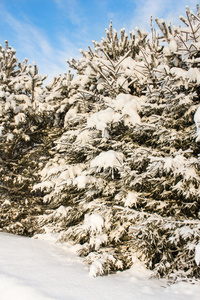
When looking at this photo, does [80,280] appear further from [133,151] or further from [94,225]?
[133,151]

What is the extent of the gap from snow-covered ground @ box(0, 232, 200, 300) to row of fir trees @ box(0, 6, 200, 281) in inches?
10.9

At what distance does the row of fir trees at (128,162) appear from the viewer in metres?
3.88

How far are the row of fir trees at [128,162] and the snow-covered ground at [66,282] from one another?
28 centimetres

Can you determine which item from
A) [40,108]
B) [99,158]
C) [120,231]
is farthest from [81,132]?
[40,108]

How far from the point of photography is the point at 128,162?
4.60 metres

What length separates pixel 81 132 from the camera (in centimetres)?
546

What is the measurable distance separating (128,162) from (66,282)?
255cm

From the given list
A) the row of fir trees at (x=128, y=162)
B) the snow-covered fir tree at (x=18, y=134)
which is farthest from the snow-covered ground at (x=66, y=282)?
the snow-covered fir tree at (x=18, y=134)

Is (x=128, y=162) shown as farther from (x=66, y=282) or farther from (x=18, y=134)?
(x=18, y=134)

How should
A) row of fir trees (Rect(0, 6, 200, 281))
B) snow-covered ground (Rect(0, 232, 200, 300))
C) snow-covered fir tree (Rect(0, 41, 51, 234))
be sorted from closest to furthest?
snow-covered ground (Rect(0, 232, 200, 300)) → row of fir trees (Rect(0, 6, 200, 281)) → snow-covered fir tree (Rect(0, 41, 51, 234))

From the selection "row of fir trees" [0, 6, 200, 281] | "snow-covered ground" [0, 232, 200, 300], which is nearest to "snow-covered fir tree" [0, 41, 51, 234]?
"row of fir trees" [0, 6, 200, 281]

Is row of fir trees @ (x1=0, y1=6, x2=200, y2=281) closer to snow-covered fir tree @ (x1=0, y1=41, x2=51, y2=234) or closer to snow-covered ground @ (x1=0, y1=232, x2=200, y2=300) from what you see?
snow-covered fir tree @ (x1=0, y1=41, x2=51, y2=234)

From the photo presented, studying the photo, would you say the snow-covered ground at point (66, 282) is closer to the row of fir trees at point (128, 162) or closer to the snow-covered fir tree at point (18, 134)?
the row of fir trees at point (128, 162)

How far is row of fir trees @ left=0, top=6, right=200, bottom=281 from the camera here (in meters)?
3.88
